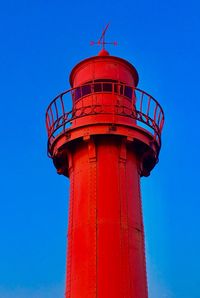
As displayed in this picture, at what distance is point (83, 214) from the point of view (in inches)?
606

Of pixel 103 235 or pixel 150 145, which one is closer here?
pixel 103 235

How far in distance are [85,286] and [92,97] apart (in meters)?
7.05

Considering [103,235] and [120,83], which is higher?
[120,83]

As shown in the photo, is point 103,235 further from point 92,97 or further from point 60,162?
point 92,97

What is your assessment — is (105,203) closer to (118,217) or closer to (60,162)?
(118,217)

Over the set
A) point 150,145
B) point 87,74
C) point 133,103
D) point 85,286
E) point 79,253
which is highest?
point 87,74

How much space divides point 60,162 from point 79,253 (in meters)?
4.24

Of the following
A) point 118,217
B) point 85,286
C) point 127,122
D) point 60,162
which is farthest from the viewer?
point 60,162

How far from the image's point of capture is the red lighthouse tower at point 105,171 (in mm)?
14414

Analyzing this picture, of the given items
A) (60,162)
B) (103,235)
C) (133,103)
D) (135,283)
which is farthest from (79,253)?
(133,103)

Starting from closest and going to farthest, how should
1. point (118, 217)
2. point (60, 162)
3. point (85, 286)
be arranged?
point (85, 286) → point (118, 217) → point (60, 162)

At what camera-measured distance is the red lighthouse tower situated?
14414 mm

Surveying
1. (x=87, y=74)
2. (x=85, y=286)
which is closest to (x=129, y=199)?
(x=85, y=286)

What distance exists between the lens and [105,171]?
1581cm
